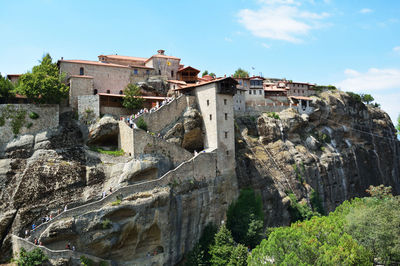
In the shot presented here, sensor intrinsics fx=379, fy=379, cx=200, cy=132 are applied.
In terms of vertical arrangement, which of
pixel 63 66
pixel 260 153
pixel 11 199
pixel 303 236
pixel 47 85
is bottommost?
pixel 303 236

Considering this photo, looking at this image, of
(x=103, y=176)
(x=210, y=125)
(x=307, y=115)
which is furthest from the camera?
(x=307, y=115)

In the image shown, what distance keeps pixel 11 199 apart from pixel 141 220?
11.3 meters

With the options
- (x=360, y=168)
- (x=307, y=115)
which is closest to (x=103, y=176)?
Result: (x=307, y=115)

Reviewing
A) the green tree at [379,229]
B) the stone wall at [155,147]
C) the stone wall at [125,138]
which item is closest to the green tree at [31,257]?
the stone wall at [155,147]

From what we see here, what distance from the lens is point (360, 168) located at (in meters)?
70.9

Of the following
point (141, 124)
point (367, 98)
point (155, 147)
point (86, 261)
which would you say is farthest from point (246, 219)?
point (367, 98)

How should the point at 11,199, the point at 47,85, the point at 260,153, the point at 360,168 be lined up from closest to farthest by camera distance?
1. the point at 11,199
2. the point at 47,85
3. the point at 260,153
4. the point at 360,168

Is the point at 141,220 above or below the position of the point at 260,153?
below

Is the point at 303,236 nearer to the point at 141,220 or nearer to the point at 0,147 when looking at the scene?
the point at 141,220

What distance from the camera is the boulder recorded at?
4003cm

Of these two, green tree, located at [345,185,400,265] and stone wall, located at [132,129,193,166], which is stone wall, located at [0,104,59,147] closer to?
stone wall, located at [132,129,193,166]

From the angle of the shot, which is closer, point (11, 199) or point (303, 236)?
point (303, 236)

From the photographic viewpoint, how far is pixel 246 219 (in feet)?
144

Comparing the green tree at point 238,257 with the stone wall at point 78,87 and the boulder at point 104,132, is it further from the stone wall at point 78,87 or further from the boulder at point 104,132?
the stone wall at point 78,87
